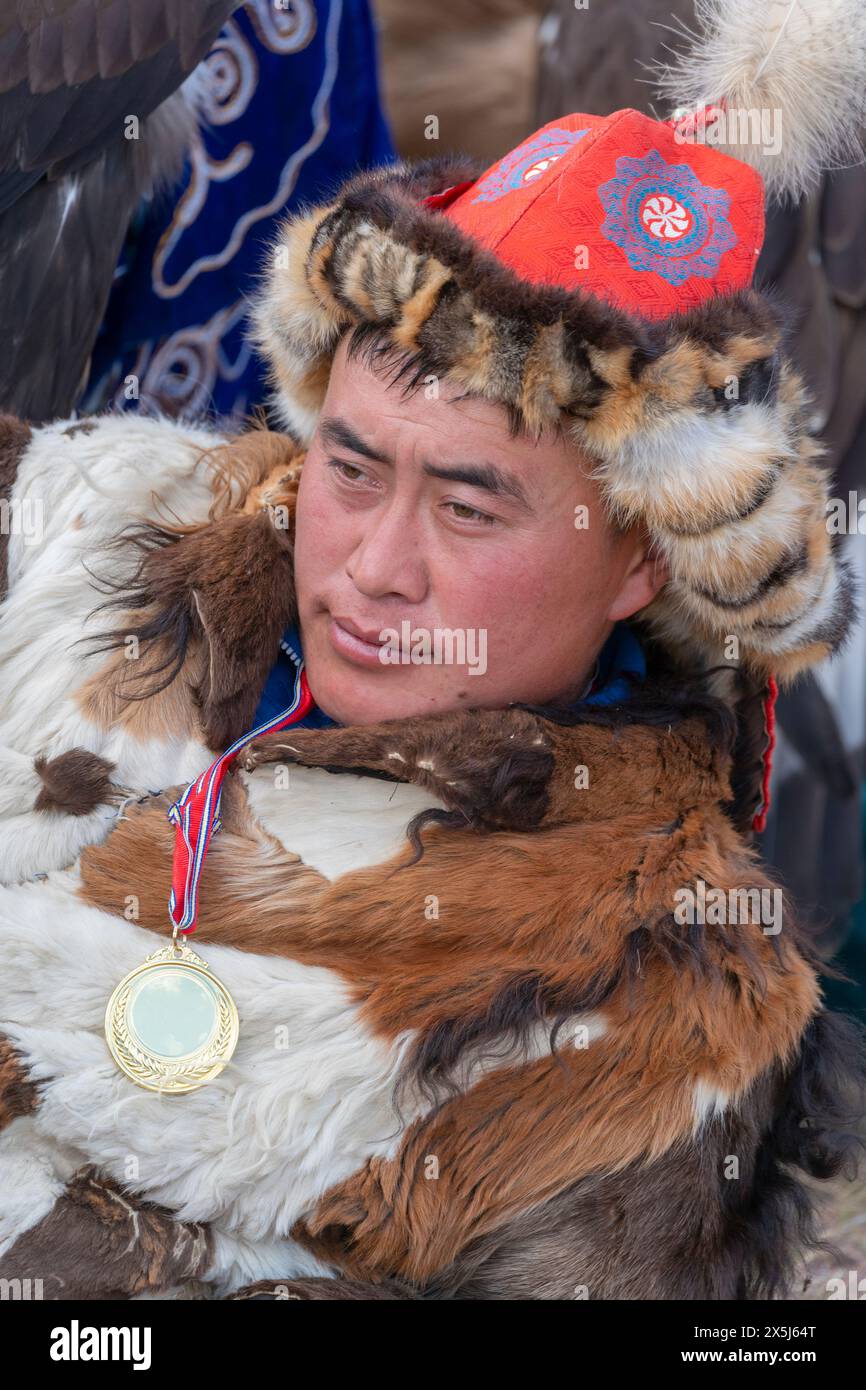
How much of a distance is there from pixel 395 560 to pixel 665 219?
0.40 metres

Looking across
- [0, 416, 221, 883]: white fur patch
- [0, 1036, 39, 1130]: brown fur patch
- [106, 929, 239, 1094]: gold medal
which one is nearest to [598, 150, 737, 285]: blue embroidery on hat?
[0, 416, 221, 883]: white fur patch

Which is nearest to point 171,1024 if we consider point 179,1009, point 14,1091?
point 179,1009

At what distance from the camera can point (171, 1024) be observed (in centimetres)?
110

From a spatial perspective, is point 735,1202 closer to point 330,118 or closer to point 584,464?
point 584,464

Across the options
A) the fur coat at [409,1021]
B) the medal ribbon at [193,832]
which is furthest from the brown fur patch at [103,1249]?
the medal ribbon at [193,832]

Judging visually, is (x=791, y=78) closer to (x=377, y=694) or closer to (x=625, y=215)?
(x=625, y=215)

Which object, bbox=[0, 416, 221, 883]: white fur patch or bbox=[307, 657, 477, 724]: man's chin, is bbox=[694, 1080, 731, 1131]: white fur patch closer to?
bbox=[307, 657, 477, 724]: man's chin

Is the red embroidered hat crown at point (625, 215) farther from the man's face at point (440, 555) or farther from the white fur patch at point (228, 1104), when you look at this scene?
the white fur patch at point (228, 1104)

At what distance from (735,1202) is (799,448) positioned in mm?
670

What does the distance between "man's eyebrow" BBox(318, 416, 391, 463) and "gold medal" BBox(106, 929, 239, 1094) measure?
0.47m

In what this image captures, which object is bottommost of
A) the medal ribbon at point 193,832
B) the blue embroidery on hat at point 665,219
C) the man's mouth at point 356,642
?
the medal ribbon at point 193,832

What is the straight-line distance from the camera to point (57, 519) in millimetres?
1407

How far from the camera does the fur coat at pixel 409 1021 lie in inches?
43.3
